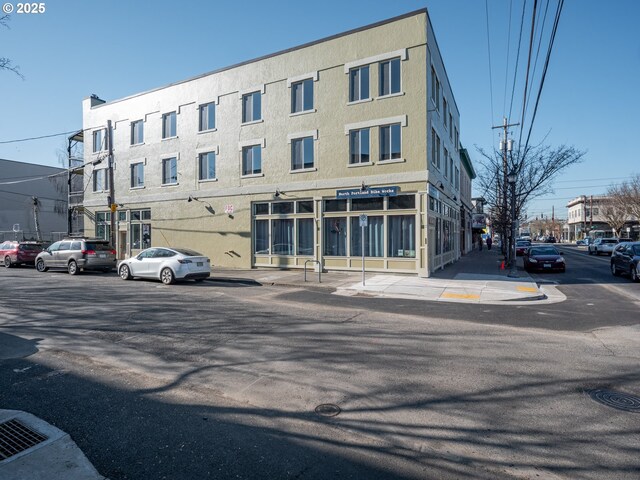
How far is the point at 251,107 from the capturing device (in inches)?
842

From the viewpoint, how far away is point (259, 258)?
21109 mm

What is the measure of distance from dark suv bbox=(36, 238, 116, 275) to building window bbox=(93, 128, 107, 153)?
11.4m

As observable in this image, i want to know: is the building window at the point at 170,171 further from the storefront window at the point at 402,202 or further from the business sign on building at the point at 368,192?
the storefront window at the point at 402,202

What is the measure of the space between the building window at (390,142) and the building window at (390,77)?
161 centimetres

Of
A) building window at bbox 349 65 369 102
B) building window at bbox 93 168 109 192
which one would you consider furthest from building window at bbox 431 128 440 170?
building window at bbox 93 168 109 192

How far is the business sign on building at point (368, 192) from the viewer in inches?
671

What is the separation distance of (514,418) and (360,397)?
1.63 metres

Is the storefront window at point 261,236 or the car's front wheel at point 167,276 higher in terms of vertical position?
the storefront window at point 261,236

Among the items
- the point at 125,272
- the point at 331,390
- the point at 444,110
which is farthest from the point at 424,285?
the point at 444,110

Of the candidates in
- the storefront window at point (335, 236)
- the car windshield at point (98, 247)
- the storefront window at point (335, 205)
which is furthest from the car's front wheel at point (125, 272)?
the storefront window at point (335, 205)

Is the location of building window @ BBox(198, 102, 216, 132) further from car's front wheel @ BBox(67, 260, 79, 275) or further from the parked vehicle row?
car's front wheel @ BBox(67, 260, 79, 275)

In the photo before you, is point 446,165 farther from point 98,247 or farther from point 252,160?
point 98,247

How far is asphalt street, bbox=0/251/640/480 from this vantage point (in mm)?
3268

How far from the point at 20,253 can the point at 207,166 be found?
39.9ft
